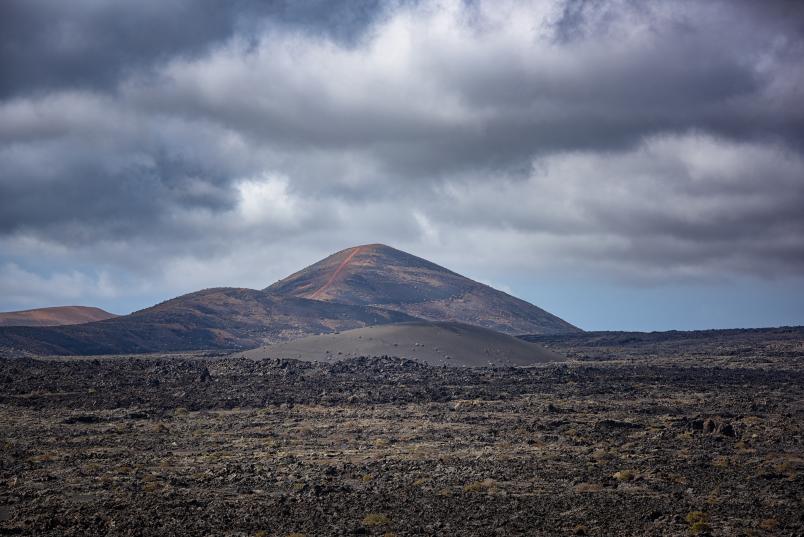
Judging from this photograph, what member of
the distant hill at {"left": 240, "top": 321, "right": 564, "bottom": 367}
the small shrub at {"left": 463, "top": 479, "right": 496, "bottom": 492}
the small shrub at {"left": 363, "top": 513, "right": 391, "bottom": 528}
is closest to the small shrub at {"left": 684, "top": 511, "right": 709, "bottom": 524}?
the small shrub at {"left": 463, "top": 479, "right": 496, "bottom": 492}

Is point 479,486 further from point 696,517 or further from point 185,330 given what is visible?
point 185,330

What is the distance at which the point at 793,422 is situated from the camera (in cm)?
4619

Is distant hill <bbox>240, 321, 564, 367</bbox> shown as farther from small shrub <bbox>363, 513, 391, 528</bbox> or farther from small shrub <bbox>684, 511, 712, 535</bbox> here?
small shrub <bbox>684, 511, 712, 535</bbox>

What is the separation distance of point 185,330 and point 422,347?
89.2 meters

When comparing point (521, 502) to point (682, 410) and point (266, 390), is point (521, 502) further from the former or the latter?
point (266, 390)

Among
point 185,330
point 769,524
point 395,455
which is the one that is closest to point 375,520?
point 769,524

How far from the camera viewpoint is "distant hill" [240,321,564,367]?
320 ft

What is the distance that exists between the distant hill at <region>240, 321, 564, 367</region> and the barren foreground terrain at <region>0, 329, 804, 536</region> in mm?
23006

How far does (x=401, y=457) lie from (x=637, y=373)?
177 feet

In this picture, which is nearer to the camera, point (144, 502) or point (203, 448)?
point (144, 502)

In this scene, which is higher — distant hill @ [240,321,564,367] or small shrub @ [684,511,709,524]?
distant hill @ [240,321,564,367]

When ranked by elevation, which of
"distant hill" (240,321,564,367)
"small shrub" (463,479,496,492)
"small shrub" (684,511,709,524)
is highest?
"distant hill" (240,321,564,367)

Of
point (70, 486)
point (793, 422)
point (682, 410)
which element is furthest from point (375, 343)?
point (70, 486)

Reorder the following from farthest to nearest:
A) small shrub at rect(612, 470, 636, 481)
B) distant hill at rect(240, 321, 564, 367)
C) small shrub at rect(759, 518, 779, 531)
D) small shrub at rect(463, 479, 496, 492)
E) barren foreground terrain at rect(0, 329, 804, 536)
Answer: distant hill at rect(240, 321, 564, 367), small shrub at rect(612, 470, 636, 481), small shrub at rect(463, 479, 496, 492), barren foreground terrain at rect(0, 329, 804, 536), small shrub at rect(759, 518, 779, 531)
